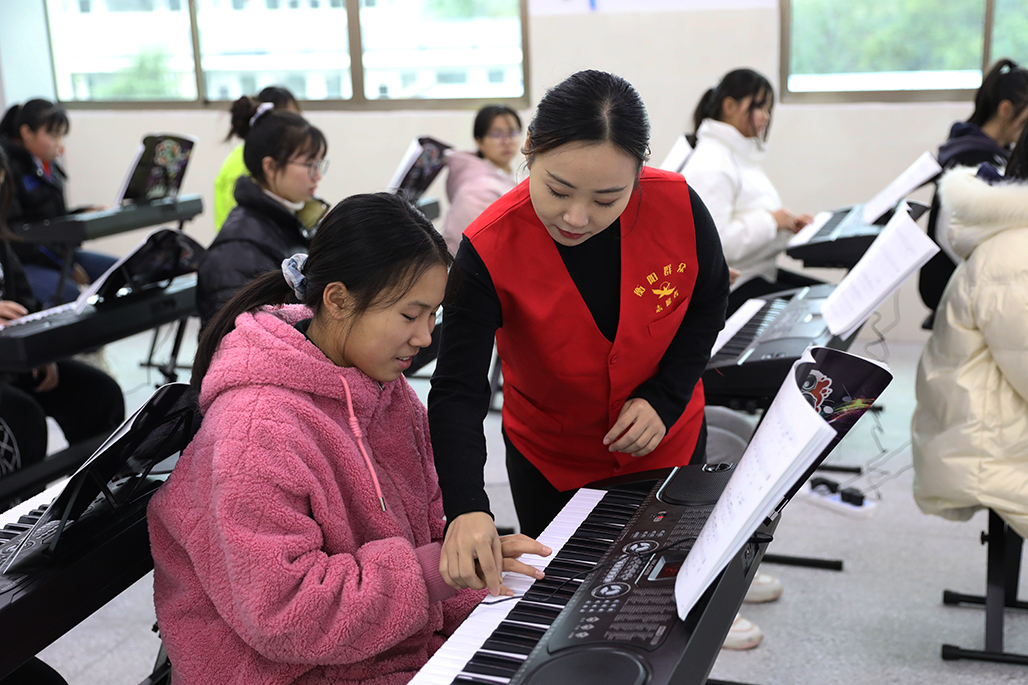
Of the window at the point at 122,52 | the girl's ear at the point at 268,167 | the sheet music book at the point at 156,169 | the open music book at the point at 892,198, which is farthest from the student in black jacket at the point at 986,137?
the window at the point at 122,52

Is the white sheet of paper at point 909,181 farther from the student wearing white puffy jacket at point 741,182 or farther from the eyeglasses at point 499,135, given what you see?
the eyeglasses at point 499,135

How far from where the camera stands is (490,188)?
333 centimetres

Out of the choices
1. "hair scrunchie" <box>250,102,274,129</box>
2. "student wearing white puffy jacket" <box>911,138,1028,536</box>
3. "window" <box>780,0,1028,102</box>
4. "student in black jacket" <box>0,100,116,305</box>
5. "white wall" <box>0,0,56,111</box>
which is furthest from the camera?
"white wall" <box>0,0,56,111</box>

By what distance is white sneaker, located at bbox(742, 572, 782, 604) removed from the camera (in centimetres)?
225

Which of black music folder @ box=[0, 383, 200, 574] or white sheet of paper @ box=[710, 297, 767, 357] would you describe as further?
white sheet of paper @ box=[710, 297, 767, 357]

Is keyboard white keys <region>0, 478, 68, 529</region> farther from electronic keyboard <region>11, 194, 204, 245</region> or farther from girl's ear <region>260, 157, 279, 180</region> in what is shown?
electronic keyboard <region>11, 194, 204, 245</region>

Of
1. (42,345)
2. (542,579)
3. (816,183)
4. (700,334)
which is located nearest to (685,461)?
(700,334)

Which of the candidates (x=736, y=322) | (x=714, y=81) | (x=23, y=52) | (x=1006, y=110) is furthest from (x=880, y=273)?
(x=23, y=52)

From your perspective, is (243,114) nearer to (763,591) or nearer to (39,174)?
(39,174)

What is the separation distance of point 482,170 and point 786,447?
2741mm

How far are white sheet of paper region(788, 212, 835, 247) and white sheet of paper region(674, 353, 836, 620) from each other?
205 centimetres

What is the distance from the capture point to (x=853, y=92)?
13.8 feet

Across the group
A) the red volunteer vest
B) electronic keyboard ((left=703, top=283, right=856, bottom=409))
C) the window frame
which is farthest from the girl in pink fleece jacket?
the window frame

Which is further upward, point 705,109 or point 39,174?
point 705,109
